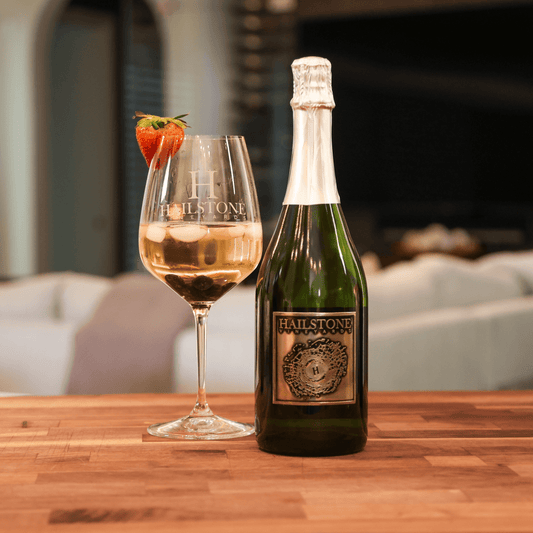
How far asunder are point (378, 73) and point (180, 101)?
2172mm

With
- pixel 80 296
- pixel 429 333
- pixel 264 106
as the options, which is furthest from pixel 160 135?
pixel 264 106

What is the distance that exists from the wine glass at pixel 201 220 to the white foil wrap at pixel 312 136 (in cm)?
4

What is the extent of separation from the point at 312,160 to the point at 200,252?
0.12 meters

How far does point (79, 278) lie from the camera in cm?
283

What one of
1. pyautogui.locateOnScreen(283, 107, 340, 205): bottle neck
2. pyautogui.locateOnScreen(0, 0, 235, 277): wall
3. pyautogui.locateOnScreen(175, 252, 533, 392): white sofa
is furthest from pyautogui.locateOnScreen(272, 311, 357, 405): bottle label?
pyautogui.locateOnScreen(0, 0, 235, 277): wall

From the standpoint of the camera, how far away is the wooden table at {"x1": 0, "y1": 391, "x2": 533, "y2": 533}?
40 centimetres

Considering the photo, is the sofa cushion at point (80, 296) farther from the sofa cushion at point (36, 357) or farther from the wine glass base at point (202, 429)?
the wine glass base at point (202, 429)

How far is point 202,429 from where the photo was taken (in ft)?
2.01

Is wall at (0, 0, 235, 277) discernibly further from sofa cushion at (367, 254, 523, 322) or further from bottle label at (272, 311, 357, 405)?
bottle label at (272, 311, 357, 405)

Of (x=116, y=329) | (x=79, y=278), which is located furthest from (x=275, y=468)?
(x=79, y=278)

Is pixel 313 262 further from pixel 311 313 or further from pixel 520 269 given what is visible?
pixel 520 269

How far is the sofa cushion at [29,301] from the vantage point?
2770 millimetres

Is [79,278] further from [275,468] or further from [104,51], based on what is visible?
[104,51]

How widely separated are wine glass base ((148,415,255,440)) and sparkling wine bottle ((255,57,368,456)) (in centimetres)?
5
